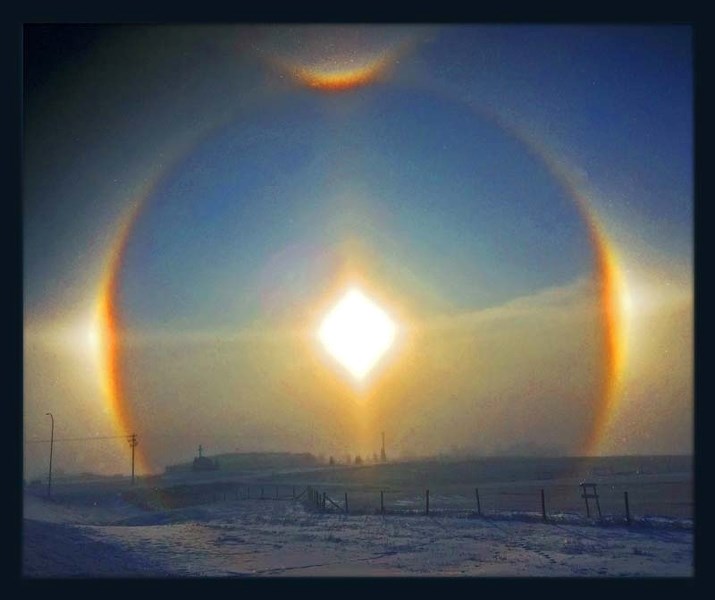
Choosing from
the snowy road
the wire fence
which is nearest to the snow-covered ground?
the snowy road

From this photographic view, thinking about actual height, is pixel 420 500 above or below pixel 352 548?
above

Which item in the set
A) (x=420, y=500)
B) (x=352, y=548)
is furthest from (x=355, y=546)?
(x=420, y=500)

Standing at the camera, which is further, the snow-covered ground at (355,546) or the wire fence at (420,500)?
the wire fence at (420,500)

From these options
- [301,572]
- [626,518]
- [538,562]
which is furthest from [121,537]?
[626,518]

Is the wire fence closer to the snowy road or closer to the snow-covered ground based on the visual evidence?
the snow-covered ground

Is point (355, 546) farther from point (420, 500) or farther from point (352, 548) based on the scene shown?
point (420, 500)

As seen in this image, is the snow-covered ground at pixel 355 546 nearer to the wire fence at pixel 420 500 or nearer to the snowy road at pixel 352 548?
the snowy road at pixel 352 548

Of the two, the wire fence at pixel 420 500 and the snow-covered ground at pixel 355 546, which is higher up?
the wire fence at pixel 420 500

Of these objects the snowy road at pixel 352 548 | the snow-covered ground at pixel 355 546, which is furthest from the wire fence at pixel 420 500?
the snowy road at pixel 352 548
